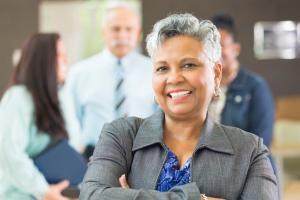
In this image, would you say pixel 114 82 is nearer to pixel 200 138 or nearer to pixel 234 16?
pixel 200 138

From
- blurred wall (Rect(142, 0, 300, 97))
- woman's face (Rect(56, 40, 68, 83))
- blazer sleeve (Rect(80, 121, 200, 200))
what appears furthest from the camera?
blurred wall (Rect(142, 0, 300, 97))

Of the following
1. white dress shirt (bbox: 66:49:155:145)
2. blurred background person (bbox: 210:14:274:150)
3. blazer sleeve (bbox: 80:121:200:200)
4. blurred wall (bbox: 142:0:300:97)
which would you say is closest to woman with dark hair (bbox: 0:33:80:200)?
white dress shirt (bbox: 66:49:155:145)

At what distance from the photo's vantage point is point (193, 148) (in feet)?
→ 5.25

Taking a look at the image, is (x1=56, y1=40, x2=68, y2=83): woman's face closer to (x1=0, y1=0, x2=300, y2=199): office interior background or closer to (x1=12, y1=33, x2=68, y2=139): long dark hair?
(x1=12, y1=33, x2=68, y2=139): long dark hair

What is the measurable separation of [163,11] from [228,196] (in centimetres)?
463

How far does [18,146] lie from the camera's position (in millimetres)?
2617

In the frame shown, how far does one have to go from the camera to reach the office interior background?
18.3 feet

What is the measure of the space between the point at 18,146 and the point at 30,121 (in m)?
0.13

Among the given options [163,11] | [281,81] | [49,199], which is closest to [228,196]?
[49,199]

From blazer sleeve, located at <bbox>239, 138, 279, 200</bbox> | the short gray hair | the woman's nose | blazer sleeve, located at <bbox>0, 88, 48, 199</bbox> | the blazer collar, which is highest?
the short gray hair

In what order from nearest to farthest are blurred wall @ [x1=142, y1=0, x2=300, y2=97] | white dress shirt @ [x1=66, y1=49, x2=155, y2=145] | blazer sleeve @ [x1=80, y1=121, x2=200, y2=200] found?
blazer sleeve @ [x1=80, y1=121, x2=200, y2=200]
white dress shirt @ [x1=66, y1=49, x2=155, y2=145]
blurred wall @ [x1=142, y1=0, x2=300, y2=97]

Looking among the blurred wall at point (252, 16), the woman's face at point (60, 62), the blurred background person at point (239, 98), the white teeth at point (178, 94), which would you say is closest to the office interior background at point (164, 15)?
the blurred wall at point (252, 16)

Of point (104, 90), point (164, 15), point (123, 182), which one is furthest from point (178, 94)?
point (164, 15)

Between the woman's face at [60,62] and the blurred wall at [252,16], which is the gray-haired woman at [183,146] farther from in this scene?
the blurred wall at [252,16]
